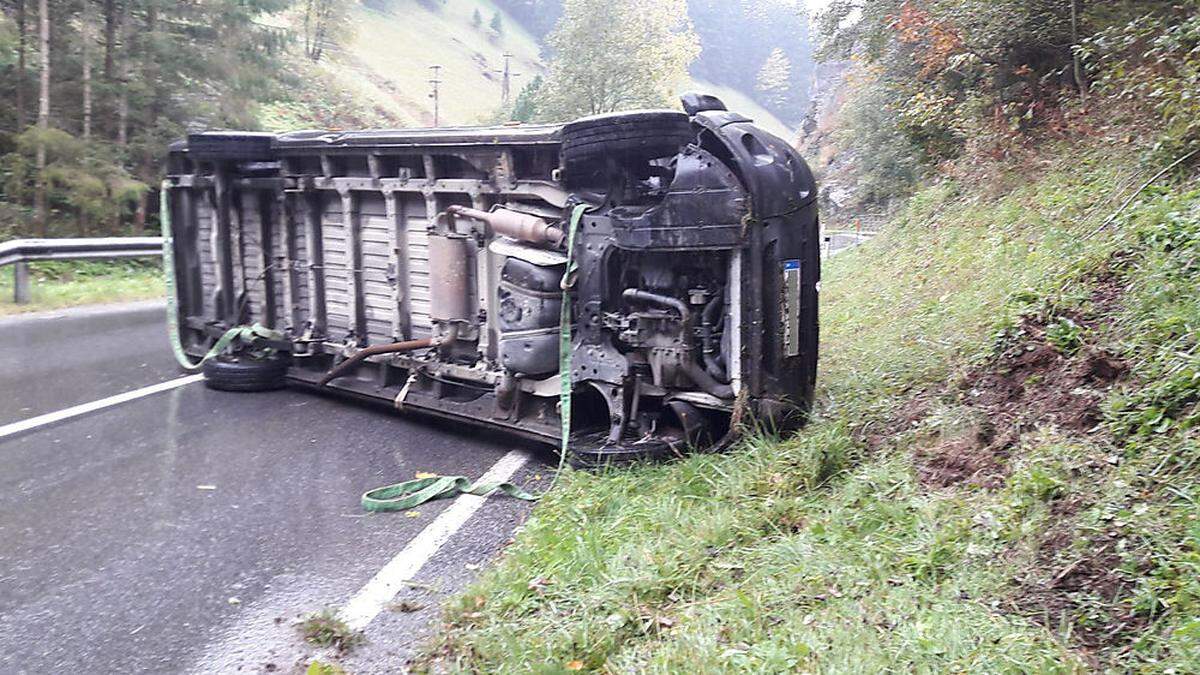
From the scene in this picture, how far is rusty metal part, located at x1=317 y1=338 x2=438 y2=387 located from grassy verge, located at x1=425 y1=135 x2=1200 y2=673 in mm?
1978

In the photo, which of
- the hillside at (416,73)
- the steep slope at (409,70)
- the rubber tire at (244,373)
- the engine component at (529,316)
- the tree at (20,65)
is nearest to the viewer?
the engine component at (529,316)

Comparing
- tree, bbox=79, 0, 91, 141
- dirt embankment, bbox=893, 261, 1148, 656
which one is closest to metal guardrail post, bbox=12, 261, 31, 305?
tree, bbox=79, 0, 91, 141

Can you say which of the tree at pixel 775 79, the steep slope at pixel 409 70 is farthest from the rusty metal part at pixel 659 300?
the tree at pixel 775 79

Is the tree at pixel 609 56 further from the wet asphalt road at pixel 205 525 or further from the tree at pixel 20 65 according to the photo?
the wet asphalt road at pixel 205 525

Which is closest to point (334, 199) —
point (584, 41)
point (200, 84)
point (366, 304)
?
point (366, 304)

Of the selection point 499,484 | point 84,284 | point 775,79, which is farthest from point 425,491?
point 775,79

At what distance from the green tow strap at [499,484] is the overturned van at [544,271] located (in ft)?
0.08

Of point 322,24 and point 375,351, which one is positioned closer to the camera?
point 375,351

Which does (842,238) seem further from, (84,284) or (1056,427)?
(1056,427)

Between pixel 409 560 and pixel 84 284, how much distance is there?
12.7 m

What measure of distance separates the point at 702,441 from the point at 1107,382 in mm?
2164

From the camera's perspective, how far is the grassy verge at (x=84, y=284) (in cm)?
1205

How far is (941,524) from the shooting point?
3502 mm

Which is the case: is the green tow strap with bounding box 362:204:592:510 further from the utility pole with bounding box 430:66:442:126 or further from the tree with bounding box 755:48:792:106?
the tree with bounding box 755:48:792:106
